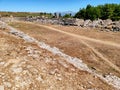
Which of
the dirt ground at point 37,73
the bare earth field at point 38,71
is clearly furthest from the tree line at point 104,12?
the dirt ground at point 37,73

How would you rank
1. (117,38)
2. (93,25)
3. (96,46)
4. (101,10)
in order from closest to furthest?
(96,46)
(117,38)
(93,25)
(101,10)

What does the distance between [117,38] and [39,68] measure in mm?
32263

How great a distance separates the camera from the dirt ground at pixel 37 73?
779 inches

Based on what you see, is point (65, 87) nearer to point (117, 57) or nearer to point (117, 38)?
point (117, 57)

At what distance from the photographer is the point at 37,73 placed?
68.7 feet

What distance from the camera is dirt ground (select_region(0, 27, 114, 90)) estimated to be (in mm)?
19797

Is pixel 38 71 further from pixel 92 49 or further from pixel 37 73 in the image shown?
pixel 92 49

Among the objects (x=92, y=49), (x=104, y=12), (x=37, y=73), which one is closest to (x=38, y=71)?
(x=37, y=73)

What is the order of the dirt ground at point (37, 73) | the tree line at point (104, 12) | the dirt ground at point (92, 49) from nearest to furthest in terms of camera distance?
the dirt ground at point (37, 73) < the dirt ground at point (92, 49) < the tree line at point (104, 12)

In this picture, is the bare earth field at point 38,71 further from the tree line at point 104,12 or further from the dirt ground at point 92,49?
the tree line at point 104,12

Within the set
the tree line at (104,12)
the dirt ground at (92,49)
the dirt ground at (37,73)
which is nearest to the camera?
the dirt ground at (37,73)

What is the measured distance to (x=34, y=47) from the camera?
26078mm

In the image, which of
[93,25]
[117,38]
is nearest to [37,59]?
[117,38]

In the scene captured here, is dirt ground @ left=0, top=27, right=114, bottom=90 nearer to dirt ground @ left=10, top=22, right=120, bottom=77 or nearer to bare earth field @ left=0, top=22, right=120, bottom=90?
bare earth field @ left=0, top=22, right=120, bottom=90
